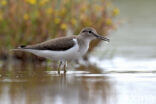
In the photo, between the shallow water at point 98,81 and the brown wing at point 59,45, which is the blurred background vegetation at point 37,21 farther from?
the brown wing at point 59,45

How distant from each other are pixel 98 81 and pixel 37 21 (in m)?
4.42

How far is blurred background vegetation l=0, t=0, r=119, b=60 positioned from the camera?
40.6 ft

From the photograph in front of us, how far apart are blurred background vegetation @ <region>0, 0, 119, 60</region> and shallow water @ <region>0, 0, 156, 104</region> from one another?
111 cm

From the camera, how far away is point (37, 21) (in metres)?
12.5

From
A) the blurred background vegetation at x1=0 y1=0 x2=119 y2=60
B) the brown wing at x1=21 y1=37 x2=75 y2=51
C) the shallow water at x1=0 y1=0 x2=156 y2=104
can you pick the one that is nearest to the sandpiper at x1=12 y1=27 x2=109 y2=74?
the brown wing at x1=21 y1=37 x2=75 y2=51

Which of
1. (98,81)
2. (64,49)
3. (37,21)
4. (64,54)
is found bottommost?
(98,81)

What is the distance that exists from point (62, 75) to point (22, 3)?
12.4 ft

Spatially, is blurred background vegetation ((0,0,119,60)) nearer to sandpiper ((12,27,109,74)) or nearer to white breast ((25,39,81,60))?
sandpiper ((12,27,109,74))

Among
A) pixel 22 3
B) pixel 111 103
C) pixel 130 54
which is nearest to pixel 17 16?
pixel 22 3

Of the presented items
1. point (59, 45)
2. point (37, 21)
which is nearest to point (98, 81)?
point (59, 45)

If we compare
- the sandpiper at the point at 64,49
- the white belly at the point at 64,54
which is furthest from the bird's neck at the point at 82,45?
the white belly at the point at 64,54

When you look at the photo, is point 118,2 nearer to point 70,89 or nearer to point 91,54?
point 91,54

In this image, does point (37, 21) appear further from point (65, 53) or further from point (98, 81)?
point (98, 81)

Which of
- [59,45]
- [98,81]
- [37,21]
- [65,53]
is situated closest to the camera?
[98,81]
